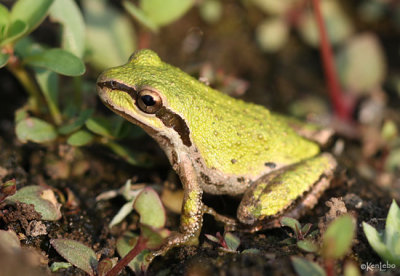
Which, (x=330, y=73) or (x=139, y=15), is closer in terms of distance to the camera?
(x=139, y=15)

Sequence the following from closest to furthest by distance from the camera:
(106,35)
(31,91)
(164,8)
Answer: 1. (31,91)
2. (164,8)
3. (106,35)

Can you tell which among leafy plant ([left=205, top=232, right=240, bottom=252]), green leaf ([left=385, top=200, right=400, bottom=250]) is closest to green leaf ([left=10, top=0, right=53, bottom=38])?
leafy plant ([left=205, top=232, right=240, bottom=252])

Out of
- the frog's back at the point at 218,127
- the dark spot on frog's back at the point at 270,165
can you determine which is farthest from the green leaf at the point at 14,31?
the dark spot on frog's back at the point at 270,165

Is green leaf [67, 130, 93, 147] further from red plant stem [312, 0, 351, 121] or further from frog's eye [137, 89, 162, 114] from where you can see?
red plant stem [312, 0, 351, 121]

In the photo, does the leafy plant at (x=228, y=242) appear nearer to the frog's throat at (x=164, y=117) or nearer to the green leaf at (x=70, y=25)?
the frog's throat at (x=164, y=117)

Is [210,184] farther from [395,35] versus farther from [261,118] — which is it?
[395,35]

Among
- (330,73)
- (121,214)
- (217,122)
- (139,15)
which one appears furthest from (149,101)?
(330,73)

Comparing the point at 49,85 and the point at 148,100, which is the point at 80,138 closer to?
the point at 49,85
